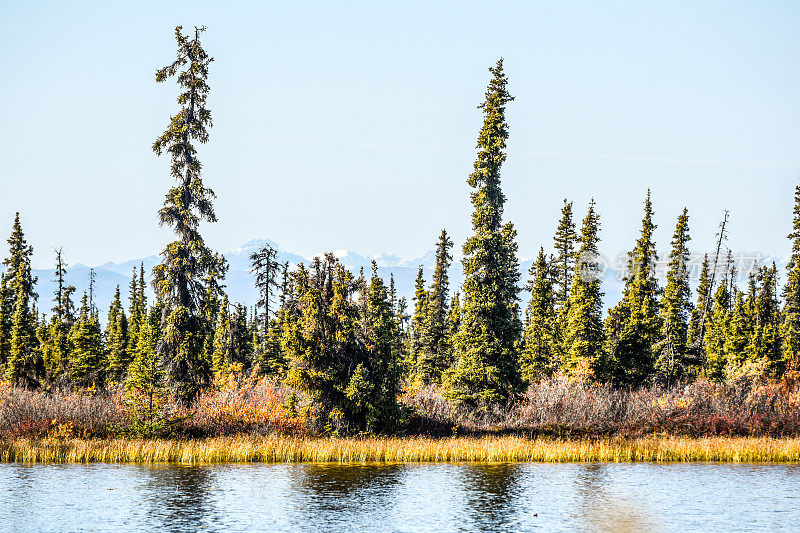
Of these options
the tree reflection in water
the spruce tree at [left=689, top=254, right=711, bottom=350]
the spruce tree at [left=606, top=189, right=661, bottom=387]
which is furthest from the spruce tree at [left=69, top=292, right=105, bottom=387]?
the spruce tree at [left=689, top=254, right=711, bottom=350]

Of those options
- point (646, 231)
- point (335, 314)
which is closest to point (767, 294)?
point (646, 231)

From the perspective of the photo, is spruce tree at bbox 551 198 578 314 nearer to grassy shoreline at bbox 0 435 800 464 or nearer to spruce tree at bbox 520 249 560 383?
spruce tree at bbox 520 249 560 383

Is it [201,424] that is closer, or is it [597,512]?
[597,512]

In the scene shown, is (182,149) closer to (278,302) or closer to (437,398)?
(437,398)

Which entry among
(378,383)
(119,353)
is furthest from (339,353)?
(119,353)

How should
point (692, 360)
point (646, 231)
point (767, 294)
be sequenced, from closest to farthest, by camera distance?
point (692, 360)
point (646, 231)
point (767, 294)

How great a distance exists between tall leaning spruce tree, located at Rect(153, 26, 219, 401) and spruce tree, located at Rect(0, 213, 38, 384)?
25045mm

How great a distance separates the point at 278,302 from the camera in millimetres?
86250

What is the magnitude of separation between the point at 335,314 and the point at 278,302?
1730 inches

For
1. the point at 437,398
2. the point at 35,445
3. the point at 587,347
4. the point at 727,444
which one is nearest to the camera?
the point at 35,445

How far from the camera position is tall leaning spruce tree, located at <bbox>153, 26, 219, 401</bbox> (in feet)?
151

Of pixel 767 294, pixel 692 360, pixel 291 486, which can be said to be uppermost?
pixel 767 294

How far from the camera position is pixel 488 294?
50.7m

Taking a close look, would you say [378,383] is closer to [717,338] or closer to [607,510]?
[607,510]
